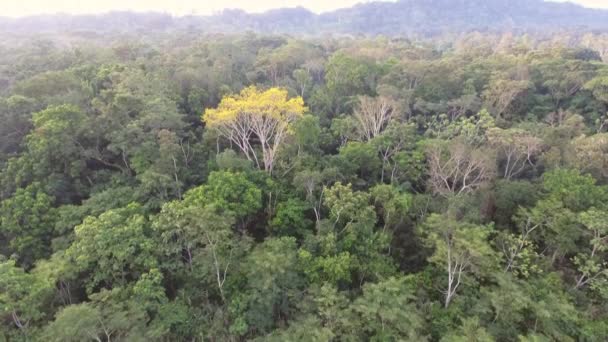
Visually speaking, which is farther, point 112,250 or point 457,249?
point 457,249

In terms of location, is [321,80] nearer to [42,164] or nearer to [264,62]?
[264,62]

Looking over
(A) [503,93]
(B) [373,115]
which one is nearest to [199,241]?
(B) [373,115]

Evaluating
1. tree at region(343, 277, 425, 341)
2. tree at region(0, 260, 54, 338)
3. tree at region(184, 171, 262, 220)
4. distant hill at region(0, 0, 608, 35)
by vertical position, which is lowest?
tree at region(343, 277, 425, 341)

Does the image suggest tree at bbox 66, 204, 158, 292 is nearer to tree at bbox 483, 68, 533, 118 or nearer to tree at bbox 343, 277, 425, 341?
tree at bbox 343, 277, 425, 341

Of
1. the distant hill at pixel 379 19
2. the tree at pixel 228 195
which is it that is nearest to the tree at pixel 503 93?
the tree at pixel 228 195

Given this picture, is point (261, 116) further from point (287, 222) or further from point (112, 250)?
point (112, 250)

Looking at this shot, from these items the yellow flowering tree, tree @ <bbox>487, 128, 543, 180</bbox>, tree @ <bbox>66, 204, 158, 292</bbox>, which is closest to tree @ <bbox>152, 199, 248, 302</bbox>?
tree @ <bbox>66, 204, 158, 292</bbox>
